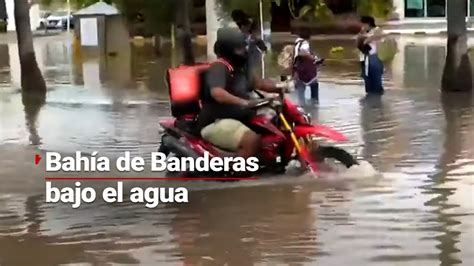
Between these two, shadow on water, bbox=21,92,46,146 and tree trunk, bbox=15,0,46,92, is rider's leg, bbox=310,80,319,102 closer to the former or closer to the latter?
shadow on water, bbox=21,92,46,146

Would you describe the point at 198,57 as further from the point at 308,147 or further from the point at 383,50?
the point at 308,147

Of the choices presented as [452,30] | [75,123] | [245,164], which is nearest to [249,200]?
[245,164]

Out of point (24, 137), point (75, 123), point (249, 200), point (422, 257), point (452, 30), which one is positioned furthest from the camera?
point (452, 30)

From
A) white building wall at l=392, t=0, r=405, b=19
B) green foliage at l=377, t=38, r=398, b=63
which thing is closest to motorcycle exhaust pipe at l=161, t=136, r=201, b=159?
green foliage at l=377, t=38, r=398, b=63

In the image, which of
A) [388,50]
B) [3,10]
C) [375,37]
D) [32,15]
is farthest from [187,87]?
[32,15]

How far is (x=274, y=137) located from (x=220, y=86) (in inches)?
29.3

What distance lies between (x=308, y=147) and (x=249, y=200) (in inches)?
47.3

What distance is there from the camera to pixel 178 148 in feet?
32.1

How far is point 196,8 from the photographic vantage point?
1816 inches

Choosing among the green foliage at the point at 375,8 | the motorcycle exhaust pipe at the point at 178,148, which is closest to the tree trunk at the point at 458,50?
the motorcycle exhaust pipe at the point at 178,148

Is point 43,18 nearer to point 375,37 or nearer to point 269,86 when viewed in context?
point 375,37

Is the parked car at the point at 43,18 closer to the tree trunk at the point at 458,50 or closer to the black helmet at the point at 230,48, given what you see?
the tree trunk at the point at 458,50

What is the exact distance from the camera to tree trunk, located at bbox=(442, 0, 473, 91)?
1670 centimetres

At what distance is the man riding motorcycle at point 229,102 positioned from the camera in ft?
30.8
